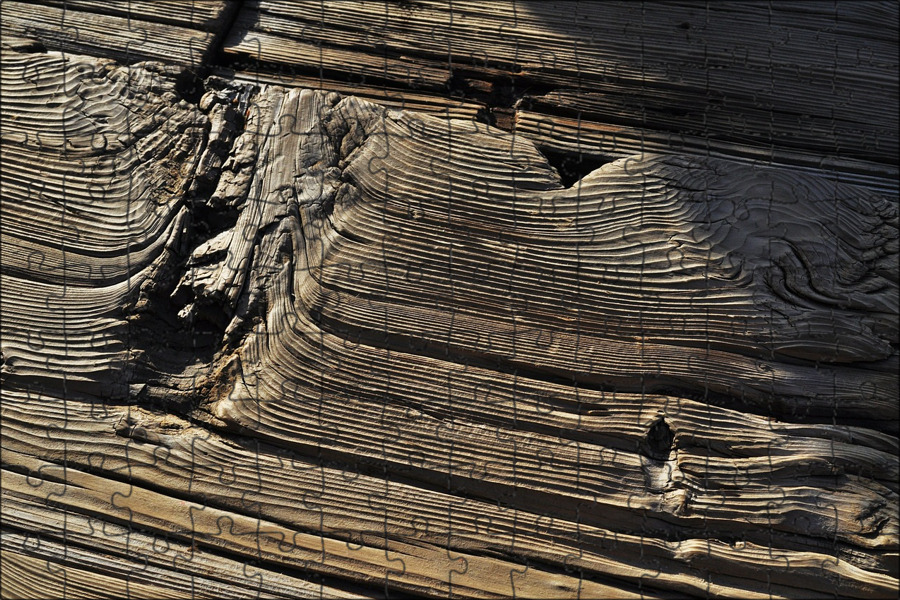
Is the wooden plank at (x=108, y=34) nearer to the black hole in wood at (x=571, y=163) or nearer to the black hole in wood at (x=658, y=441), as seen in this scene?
the black hole in wood at (x=571, y=163)

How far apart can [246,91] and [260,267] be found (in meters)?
0.56

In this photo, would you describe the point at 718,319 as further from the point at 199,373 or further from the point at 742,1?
the point at 199,373

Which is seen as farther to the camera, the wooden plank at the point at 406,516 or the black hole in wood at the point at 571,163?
the black hole in wood at the point at 571,163

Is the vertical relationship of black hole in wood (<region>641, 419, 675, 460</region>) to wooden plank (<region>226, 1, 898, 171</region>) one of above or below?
below

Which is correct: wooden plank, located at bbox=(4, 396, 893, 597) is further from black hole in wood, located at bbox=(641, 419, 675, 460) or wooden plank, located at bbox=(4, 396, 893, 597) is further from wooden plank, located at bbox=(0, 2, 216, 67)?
wooden plank, located at bbox=(0, 2, 216, 67)

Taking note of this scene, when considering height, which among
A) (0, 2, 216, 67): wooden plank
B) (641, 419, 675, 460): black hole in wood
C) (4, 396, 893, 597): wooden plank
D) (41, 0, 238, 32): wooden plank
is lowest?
(4, 396, 893, 597): wooden plank

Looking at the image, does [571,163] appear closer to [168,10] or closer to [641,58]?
[641,58]

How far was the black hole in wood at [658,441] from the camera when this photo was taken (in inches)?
66.8

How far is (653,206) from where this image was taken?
6.09 feet
